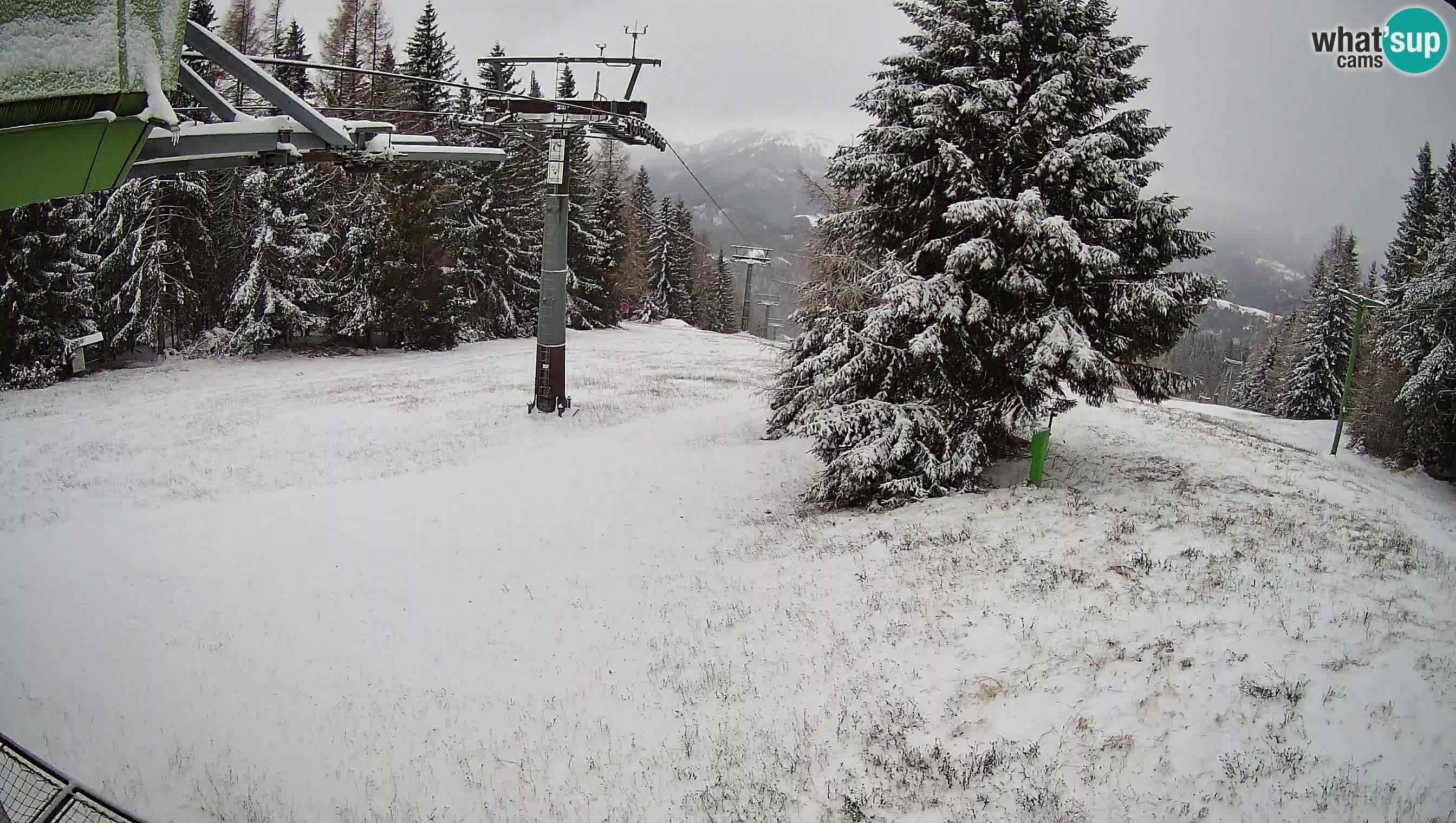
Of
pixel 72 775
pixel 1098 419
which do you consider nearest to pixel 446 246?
pixel 1098 419

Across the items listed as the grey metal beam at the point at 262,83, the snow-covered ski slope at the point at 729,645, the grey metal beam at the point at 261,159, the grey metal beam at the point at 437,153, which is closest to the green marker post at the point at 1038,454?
the snow-covered ski slope at the point at 729,645

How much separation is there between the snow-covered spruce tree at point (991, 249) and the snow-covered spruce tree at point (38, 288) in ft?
84.4

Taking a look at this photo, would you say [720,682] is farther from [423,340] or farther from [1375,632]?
[423,340]

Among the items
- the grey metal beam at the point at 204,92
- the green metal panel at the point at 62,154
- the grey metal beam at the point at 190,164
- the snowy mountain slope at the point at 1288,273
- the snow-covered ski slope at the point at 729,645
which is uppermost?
the grey metal beam at the point at 204,92

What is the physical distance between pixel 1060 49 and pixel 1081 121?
116cm

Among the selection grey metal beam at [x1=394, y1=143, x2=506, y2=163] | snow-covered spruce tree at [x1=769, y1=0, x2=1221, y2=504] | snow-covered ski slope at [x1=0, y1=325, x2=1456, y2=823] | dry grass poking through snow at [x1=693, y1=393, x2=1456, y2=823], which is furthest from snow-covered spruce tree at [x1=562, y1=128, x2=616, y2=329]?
dry grass poking through snow at [x1=693, y1=393, x2=1456, y2=823]

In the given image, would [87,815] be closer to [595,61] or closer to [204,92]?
[204,92]

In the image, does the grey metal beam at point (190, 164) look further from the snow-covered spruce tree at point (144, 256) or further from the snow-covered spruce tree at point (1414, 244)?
the snow-covered spruce tree at point (144, 256)

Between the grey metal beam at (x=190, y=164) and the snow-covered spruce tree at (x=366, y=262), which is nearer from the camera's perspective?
the grey metal beam at (x=190, y=164)

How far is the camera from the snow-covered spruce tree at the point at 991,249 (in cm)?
1077

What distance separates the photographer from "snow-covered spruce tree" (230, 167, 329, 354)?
3025 cm

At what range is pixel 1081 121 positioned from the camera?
11.6 metres

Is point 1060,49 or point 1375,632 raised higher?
point 1060,49

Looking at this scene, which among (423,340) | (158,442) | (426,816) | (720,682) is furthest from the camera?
(423,340)
